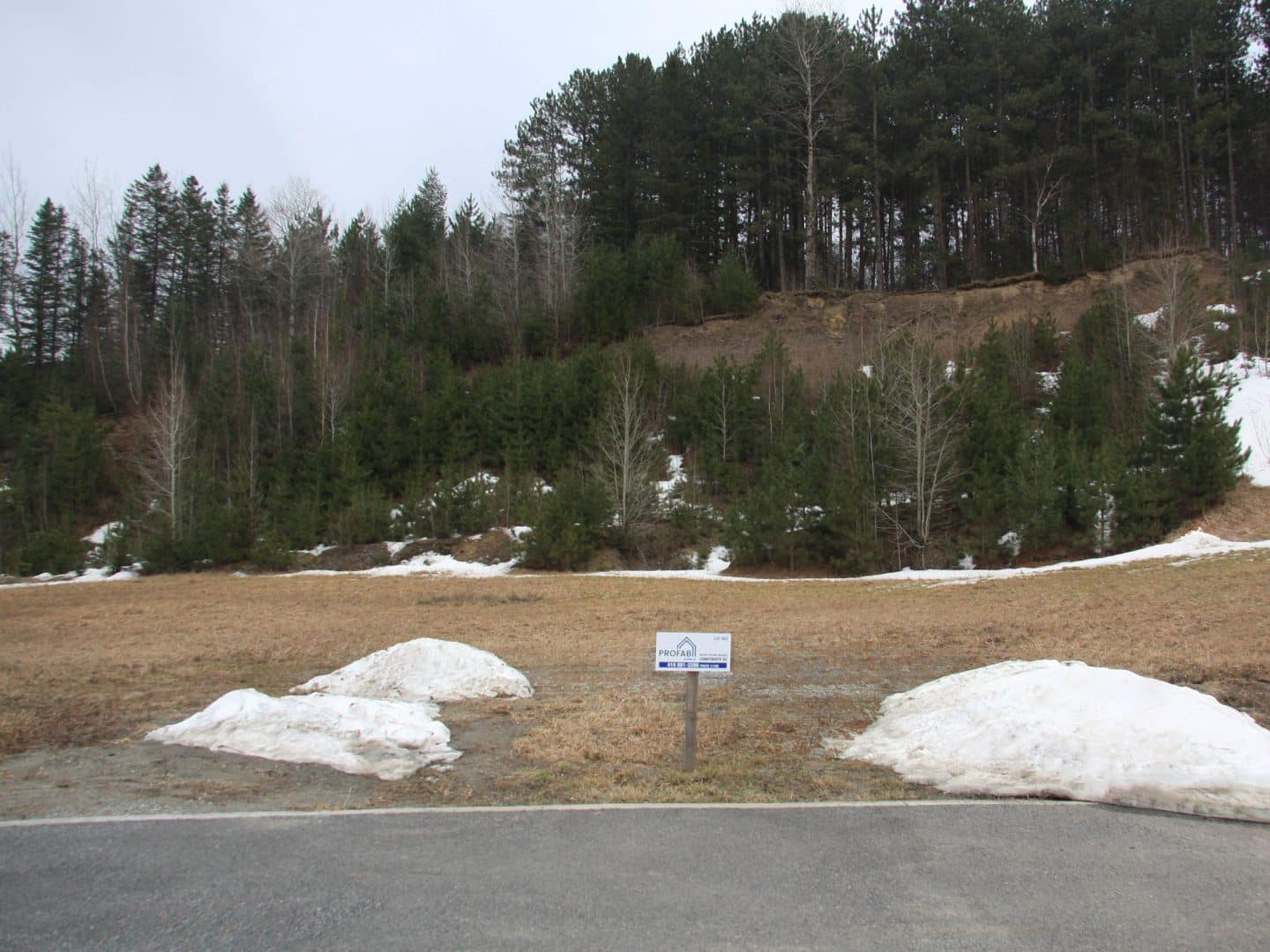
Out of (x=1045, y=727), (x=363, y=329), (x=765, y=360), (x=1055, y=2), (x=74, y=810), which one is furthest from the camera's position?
(x=363, y=329)

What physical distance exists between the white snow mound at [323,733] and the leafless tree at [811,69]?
45391 mm

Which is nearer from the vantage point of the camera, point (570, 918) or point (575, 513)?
point (570, 918)

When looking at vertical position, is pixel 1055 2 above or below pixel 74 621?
above

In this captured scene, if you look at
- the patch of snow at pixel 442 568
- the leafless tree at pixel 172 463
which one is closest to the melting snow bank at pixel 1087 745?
the patch of snow at pixel 442 568

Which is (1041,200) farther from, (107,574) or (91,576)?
(91,576)

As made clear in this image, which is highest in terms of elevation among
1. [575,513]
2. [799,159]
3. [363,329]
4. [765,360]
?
[799,159]

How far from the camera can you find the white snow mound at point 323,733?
688 centimetres

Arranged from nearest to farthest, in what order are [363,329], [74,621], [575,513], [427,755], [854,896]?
1. [854,896]
2. [427,755]
3. [74,621]
4. [575,513]
5. [363,329]

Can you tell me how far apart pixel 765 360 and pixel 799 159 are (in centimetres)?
1738

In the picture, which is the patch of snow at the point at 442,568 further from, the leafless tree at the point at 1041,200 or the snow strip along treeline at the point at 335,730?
the leafless tree at the point at 1041,200

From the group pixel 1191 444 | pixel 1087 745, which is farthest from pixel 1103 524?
pixel 1087 745

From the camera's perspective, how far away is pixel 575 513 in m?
30.7

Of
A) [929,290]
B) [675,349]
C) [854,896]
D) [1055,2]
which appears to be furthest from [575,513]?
[1055,2]

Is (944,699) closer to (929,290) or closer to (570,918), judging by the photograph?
(570,918)
